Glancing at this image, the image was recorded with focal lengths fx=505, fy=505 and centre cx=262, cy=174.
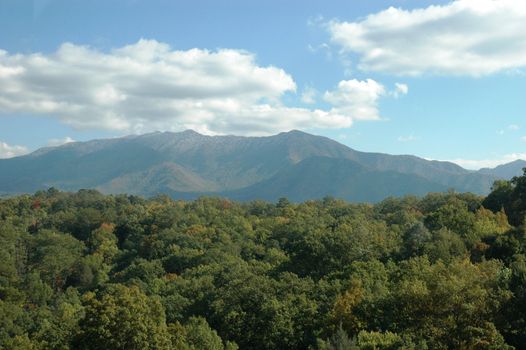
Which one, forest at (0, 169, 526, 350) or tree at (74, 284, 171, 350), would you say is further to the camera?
tree at (74, 284, 171, 350)

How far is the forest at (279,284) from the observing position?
26297 mm

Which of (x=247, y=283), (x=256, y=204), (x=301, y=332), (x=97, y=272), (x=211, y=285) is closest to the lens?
(x=301, y=332)

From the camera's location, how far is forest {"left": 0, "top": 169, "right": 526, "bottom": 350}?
26297 mm

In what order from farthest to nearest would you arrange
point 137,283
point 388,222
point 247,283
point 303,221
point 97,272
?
point 303,221, point 388,222, point 97,272, point 137,283, point 247,283

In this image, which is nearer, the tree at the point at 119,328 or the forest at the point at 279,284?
the forest at the point at 279,284

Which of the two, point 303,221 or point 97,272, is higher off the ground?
point 303,221

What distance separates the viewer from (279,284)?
1560 inches

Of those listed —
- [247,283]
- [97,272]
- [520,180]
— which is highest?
[520,180]

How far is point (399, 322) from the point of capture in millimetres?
27641

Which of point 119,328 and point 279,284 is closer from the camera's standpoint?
point 119,328

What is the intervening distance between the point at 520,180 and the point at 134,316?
58281 millimetres

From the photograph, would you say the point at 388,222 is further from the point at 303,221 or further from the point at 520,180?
the point at 520,180

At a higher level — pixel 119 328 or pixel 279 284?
pixel 119 328

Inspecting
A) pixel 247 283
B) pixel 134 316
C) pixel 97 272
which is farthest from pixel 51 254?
pixel 134 316
